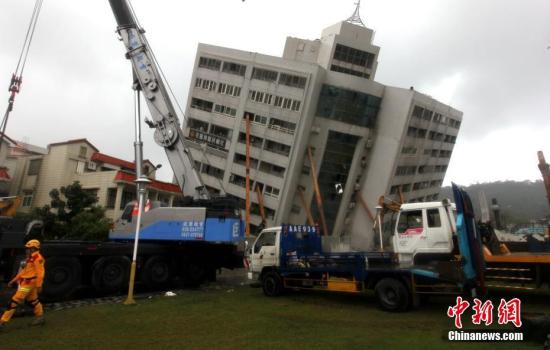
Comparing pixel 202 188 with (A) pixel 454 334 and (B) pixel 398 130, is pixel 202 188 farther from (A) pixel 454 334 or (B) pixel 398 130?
(B) pixel 398 130

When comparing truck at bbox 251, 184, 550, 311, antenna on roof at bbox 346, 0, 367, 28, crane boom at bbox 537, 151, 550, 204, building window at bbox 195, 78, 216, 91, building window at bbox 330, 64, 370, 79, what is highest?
antenna on roof at bbox 346, 0, 367, 28

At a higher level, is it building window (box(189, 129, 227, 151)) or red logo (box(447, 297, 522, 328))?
building window (box(189, 129, 227, 151))

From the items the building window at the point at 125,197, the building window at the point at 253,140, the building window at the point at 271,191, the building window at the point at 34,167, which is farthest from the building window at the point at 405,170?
the building window at the point at 34,167

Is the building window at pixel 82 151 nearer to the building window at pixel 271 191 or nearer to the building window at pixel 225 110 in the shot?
the building window at pixel 225 110

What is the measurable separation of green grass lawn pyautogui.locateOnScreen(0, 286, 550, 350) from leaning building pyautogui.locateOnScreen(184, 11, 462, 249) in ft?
82.8

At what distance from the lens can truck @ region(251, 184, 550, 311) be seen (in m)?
9.04

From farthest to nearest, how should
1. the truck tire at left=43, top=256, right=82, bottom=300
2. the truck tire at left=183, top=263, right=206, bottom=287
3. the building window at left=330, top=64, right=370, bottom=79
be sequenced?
the building window at left=330, top=64, right=370, bottom=79
the truck tire at left=183, top=263, right=206, bottom=287
the truck tire at left=43, top=256, right=82, bottom=300

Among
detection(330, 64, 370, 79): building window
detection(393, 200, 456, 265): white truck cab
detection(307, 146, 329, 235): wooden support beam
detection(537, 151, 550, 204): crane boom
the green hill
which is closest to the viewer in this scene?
detection(393, 200, 456, 265): white truck cab

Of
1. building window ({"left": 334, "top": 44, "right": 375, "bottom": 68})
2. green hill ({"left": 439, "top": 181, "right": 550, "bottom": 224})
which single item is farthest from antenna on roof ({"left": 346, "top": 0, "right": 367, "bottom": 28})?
green hill ({"left": 439, "top": 181, "right": 550, "bottom": 224})

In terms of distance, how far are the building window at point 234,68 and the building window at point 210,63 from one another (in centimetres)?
73

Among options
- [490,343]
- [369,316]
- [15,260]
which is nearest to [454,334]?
[490,343]

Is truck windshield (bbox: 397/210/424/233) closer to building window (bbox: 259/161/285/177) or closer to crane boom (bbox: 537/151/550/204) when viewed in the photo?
crane boom (bbox: 537/151/550/204)

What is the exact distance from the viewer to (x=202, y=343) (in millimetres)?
6812

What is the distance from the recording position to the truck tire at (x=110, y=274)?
39.4 ft
